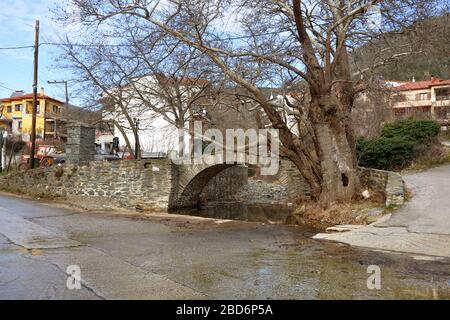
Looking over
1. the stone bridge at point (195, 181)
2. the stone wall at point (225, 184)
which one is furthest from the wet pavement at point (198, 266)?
the stone wall at point (225, 184)

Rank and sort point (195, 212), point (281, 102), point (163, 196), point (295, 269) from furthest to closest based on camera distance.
Answer: point (195, 212), point (163, 196), point (281, 102), point (295, 269)

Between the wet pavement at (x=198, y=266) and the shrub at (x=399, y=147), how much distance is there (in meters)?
8.98

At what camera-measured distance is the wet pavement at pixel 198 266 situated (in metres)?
5.37

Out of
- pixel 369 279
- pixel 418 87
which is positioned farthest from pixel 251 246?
pixel 418 87

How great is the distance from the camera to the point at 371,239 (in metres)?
9.20

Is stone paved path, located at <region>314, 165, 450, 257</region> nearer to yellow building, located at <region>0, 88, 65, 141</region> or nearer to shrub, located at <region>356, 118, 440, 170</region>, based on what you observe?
shrub, located at <region>356, 118, 440, 170</region>

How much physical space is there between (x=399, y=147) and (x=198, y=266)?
45.9ft

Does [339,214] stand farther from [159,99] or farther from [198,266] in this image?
[159,99]

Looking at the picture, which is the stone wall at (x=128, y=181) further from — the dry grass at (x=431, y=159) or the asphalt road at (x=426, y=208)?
the asphalt road at (x=426, y=208)

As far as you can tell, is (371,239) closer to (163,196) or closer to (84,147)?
(163,196)

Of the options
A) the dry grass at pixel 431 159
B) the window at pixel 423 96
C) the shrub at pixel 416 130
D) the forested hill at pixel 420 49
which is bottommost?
the dry grass at pixel 431 159

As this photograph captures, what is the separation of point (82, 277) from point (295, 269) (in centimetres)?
299

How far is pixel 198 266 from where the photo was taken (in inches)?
273

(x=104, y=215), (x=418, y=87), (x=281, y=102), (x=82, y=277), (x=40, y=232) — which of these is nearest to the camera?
(x=82, y=277)
